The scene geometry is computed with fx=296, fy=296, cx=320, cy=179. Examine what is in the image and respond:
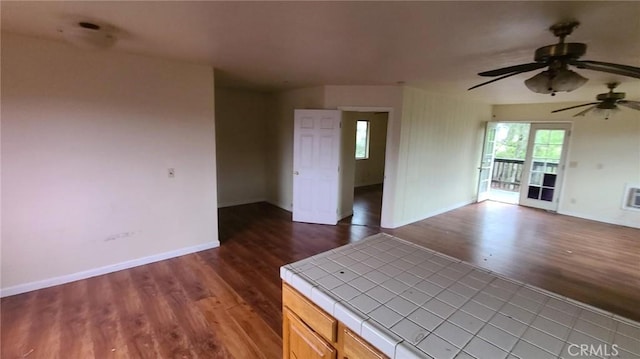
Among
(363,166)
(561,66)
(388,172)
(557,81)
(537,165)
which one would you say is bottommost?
(363,166)

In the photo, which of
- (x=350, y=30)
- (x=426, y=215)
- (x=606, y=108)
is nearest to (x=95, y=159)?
(x=350, y=30)

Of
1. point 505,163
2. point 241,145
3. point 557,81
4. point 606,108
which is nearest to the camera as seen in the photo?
point 557,81

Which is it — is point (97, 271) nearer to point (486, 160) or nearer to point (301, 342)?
point (301, 342)

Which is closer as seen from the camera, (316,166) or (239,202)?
(316,166)

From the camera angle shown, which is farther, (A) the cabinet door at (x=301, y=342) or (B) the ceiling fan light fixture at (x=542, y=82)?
(B) the ceiling fan light fixture at (x=542, y=82)

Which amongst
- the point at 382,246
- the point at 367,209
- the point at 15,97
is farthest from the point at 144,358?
the point at 367,209

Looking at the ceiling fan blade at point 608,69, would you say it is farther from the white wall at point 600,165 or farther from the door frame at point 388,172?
the white wall at point 600,165

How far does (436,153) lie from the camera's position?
5.64m

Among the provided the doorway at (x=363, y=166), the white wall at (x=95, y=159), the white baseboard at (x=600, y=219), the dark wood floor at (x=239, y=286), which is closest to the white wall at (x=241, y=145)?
the dark wood floor at (x=239, y=286)

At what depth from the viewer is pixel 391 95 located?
4645mm

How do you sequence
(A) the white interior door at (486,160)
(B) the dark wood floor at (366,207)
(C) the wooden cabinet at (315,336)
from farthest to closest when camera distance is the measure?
1. (A) the white interior door at (486,160)
2. (B) the dark wood floor at (366,207)
3. (C) the wooden cabinet at (315,336)

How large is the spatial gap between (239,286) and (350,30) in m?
2.61

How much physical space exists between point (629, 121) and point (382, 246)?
262 inches

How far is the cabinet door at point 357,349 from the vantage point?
3.35 feet
